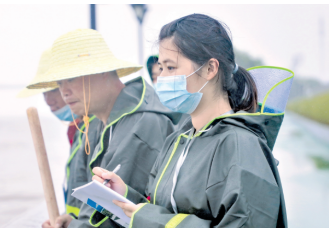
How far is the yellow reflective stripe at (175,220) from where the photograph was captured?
3.58ft

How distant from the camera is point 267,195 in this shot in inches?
40.8

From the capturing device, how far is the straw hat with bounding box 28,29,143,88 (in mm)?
1817

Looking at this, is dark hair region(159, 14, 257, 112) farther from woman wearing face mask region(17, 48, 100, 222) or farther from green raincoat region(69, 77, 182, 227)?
woman wearing face mask region(17, 48, 100, 222)

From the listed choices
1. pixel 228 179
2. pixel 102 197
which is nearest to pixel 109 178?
pixel 102 197

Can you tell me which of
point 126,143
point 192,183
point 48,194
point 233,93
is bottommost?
point 48,194

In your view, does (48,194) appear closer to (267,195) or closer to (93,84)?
(93,84)

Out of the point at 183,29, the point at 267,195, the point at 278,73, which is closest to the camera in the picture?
the point at 267,195

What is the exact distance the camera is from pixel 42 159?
1962 millimetres

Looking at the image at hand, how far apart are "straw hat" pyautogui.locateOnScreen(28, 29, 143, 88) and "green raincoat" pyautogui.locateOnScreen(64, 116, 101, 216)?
42 centimetres

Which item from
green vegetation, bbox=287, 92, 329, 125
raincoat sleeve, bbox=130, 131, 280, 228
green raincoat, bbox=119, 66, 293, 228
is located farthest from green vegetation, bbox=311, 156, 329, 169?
raincoat sleeve, bbox=130, 131, 280, 228

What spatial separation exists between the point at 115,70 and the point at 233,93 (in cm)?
84

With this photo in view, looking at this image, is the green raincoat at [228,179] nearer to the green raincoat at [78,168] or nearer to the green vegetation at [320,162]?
the green raincoat at [78,168]

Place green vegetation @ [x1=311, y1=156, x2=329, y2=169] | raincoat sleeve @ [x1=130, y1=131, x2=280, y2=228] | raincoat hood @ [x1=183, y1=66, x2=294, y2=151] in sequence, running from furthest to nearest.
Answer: green vegetation @ [x1=311, y1=156, x2=329, y2=169]
raincoat hood @ [x1=183, y1=66, x2=294, y2=151]
raincoat sleeve @ [x1=130, y1=131, x2=280, y2=228]

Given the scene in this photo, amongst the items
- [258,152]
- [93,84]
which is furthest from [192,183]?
[93,84]
